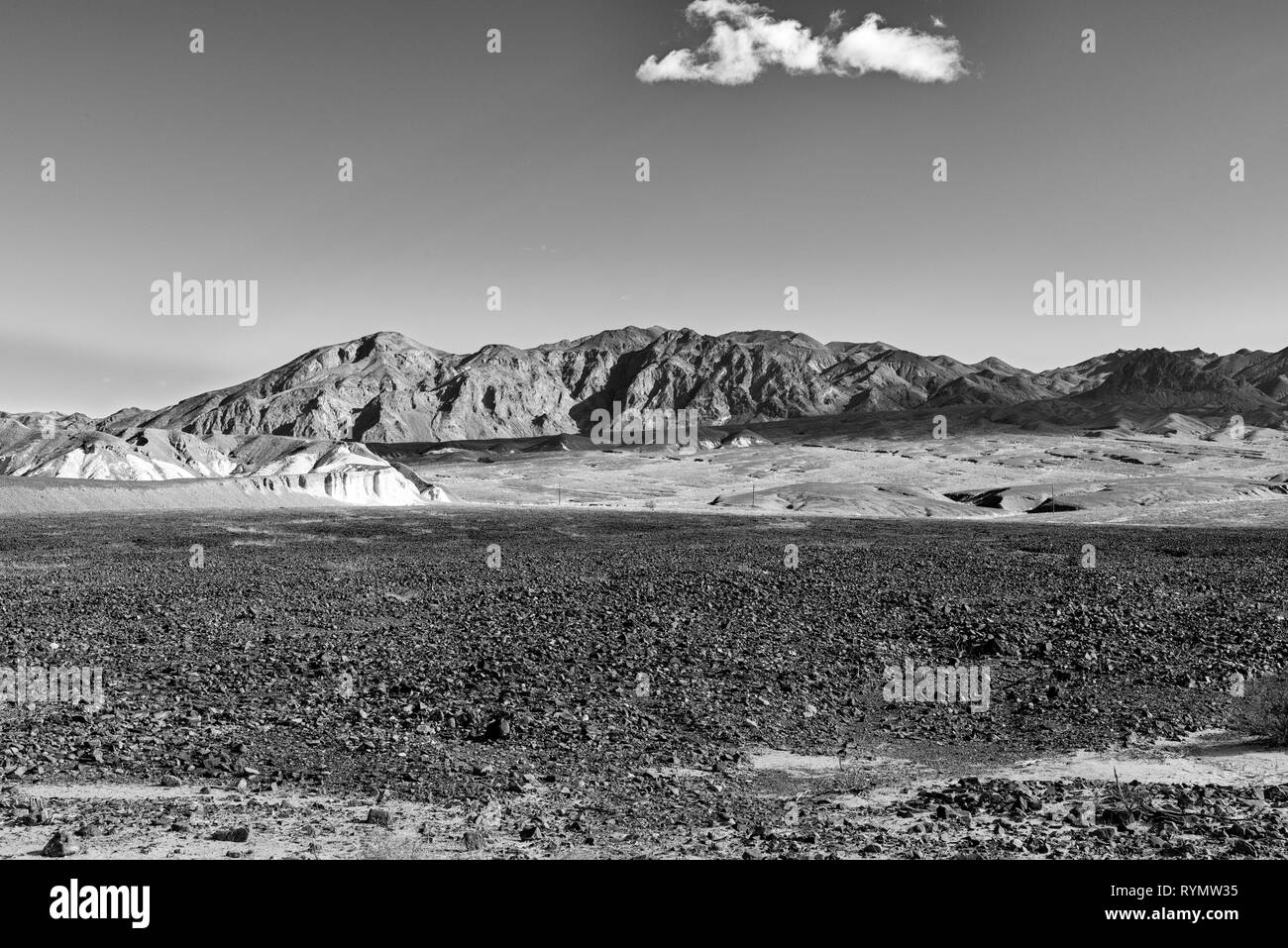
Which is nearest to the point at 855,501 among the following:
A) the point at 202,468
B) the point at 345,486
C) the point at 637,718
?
the point at 345,486

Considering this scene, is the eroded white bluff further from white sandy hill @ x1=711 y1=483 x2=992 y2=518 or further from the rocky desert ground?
the rocky desert ground

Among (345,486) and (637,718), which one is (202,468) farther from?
(637,718)

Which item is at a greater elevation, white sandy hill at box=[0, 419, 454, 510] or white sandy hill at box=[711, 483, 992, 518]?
white sandy hill at box=[0, 419, 454, 510]

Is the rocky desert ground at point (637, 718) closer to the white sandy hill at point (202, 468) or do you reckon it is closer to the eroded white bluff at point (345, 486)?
the white sandy hill at point (202, 468)

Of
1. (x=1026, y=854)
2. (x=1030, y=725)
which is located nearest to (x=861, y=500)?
(x=1030, y=725)

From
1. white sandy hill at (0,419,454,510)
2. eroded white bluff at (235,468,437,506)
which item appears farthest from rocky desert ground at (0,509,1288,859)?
eroded white bluff at (235,468,437,506)
